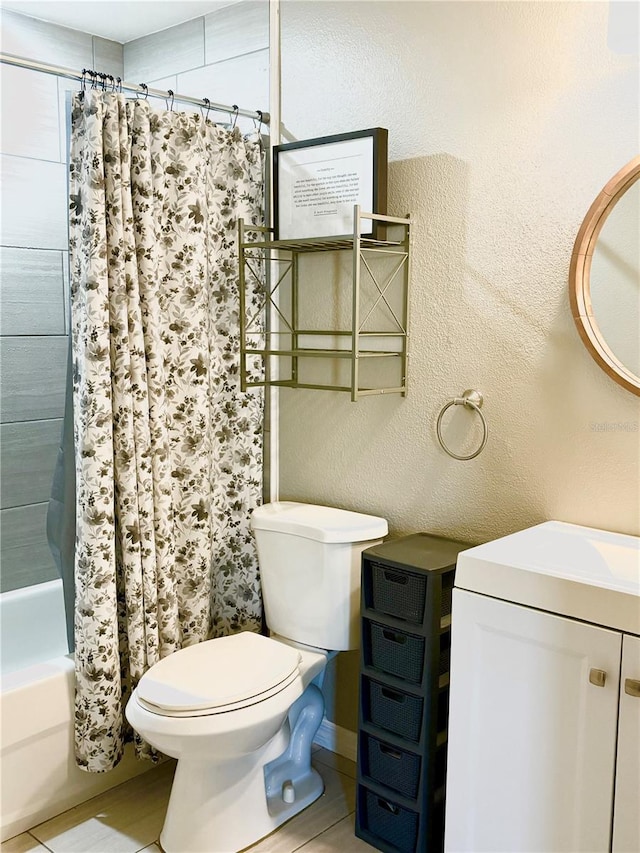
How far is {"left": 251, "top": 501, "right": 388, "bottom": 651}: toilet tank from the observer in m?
2.22

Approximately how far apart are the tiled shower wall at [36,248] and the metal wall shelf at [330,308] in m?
0.72

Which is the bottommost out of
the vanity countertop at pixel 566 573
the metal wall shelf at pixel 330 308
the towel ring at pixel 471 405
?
the vanity countertop at pixel 566 573

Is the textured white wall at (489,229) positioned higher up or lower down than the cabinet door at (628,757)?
higher up

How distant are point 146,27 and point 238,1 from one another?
52 cm

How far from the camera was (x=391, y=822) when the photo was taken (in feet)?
6.68

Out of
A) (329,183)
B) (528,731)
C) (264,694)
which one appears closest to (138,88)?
(329,183)

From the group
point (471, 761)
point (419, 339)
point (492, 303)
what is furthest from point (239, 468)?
point (471, 761)

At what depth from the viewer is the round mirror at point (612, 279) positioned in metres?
1.78

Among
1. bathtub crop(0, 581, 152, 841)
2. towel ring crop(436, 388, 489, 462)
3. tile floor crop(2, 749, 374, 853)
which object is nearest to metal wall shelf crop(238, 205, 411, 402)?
towel ring crop(436, 388, 489, 462)

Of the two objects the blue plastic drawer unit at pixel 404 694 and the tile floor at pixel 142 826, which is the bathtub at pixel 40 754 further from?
the blue plastic drawer unit at pixel 404 694

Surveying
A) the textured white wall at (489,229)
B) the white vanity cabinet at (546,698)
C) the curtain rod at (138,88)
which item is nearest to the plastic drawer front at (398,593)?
the white vanity cabinet at (546,698)

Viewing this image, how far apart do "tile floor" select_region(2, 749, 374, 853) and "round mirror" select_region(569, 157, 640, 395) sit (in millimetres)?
1427

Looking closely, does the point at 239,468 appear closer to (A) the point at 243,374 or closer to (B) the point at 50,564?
(A) the point at 243,374

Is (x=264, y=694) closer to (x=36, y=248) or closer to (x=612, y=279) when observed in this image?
(x=612, y=279)
